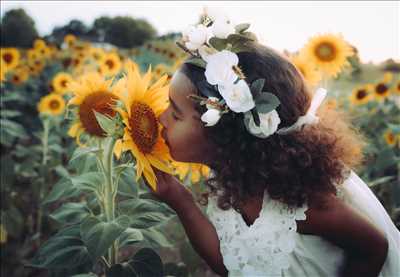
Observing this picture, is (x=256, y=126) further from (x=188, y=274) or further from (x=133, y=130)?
(x=188, y=274)

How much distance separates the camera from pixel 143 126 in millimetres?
1218

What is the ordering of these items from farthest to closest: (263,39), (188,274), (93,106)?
(188,274), (93,106), (263,39)

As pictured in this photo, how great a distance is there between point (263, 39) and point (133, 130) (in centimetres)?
39

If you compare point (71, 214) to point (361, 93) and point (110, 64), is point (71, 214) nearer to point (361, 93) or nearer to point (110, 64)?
point (110, 64)

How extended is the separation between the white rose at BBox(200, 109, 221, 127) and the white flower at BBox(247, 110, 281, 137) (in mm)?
78

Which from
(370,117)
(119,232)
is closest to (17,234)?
(119,232)

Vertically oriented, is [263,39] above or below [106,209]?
above

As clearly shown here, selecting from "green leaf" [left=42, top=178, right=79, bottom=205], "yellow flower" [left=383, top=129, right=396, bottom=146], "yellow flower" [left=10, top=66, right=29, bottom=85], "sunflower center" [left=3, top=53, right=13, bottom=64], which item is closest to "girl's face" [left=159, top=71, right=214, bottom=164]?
"green leaf" [left=42, top=178, right=79, bottom=205]

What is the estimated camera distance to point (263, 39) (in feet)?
4.27

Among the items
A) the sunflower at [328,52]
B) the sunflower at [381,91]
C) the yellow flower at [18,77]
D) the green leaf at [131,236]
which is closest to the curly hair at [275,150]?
the green leaf at [131,236]

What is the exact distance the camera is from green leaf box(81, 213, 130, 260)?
1.19m

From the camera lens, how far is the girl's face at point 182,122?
119cm

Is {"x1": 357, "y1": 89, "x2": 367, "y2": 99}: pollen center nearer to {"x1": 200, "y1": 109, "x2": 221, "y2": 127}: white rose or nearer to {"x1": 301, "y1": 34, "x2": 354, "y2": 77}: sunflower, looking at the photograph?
{"x1": 301, "y1": 34, "x2": 354, "y2": 77}: sunflower

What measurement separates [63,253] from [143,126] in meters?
0.40
